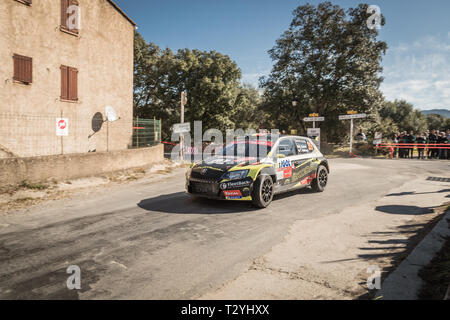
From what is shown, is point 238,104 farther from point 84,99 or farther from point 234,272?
point 234,272

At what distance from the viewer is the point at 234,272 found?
11.2ft

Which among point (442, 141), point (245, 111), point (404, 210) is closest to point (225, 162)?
point (404, 210)

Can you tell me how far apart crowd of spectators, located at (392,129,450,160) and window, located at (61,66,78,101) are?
2207cm

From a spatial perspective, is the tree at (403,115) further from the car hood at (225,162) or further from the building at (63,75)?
the car hood at (225,162)

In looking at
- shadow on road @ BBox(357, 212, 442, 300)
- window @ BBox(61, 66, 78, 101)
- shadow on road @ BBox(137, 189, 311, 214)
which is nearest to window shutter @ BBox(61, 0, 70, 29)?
window @ BBox(61, 66, 78, 101)

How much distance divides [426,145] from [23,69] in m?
24.5

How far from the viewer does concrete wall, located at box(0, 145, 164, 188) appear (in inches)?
309

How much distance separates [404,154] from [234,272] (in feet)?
76.1

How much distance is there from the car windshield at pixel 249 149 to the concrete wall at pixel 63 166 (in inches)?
206

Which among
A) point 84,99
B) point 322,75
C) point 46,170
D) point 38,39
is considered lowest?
point 46,170

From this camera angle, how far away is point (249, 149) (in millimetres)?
7359
